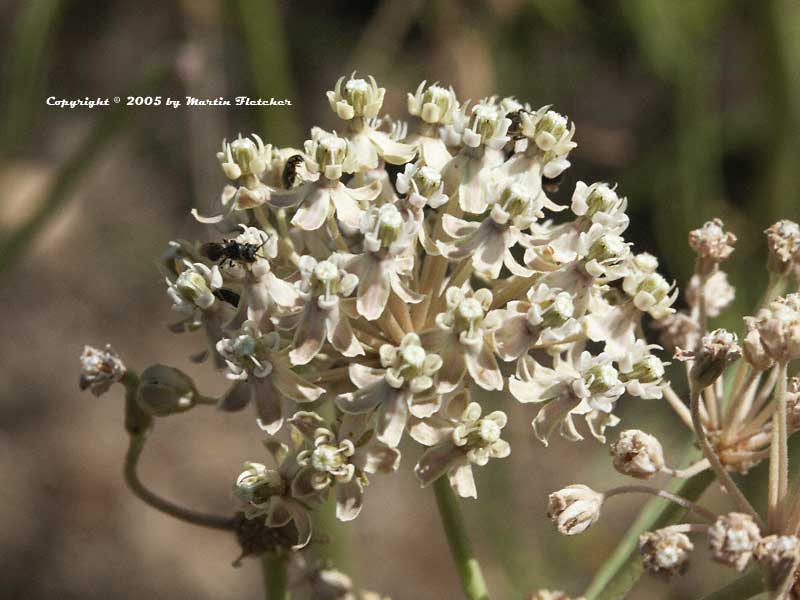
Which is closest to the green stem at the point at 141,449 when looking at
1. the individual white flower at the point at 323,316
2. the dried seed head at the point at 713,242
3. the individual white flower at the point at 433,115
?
the individual white flower at the point at 323,316

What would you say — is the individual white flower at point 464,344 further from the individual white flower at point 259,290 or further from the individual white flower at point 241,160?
the individual white flower at point 241,160

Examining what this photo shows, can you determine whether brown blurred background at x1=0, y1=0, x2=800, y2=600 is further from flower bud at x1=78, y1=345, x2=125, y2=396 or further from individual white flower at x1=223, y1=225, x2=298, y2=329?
individual white flower at x1=223, y1=225, x2=298, y2=329

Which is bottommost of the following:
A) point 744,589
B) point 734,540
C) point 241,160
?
point 744,589

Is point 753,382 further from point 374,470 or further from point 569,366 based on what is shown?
point 374,470

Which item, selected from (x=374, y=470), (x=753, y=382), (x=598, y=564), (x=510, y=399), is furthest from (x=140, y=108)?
(x=598, y=564)

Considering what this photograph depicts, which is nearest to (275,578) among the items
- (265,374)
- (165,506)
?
(165,506)

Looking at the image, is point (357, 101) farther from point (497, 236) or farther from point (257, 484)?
point (257, 484)

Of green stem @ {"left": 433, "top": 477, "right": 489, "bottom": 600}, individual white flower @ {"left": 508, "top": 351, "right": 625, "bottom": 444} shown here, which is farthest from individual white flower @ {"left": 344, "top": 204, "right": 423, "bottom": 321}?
green stem @ {"left": 433, "top": 477, "right": 489, "bottom": 600}
